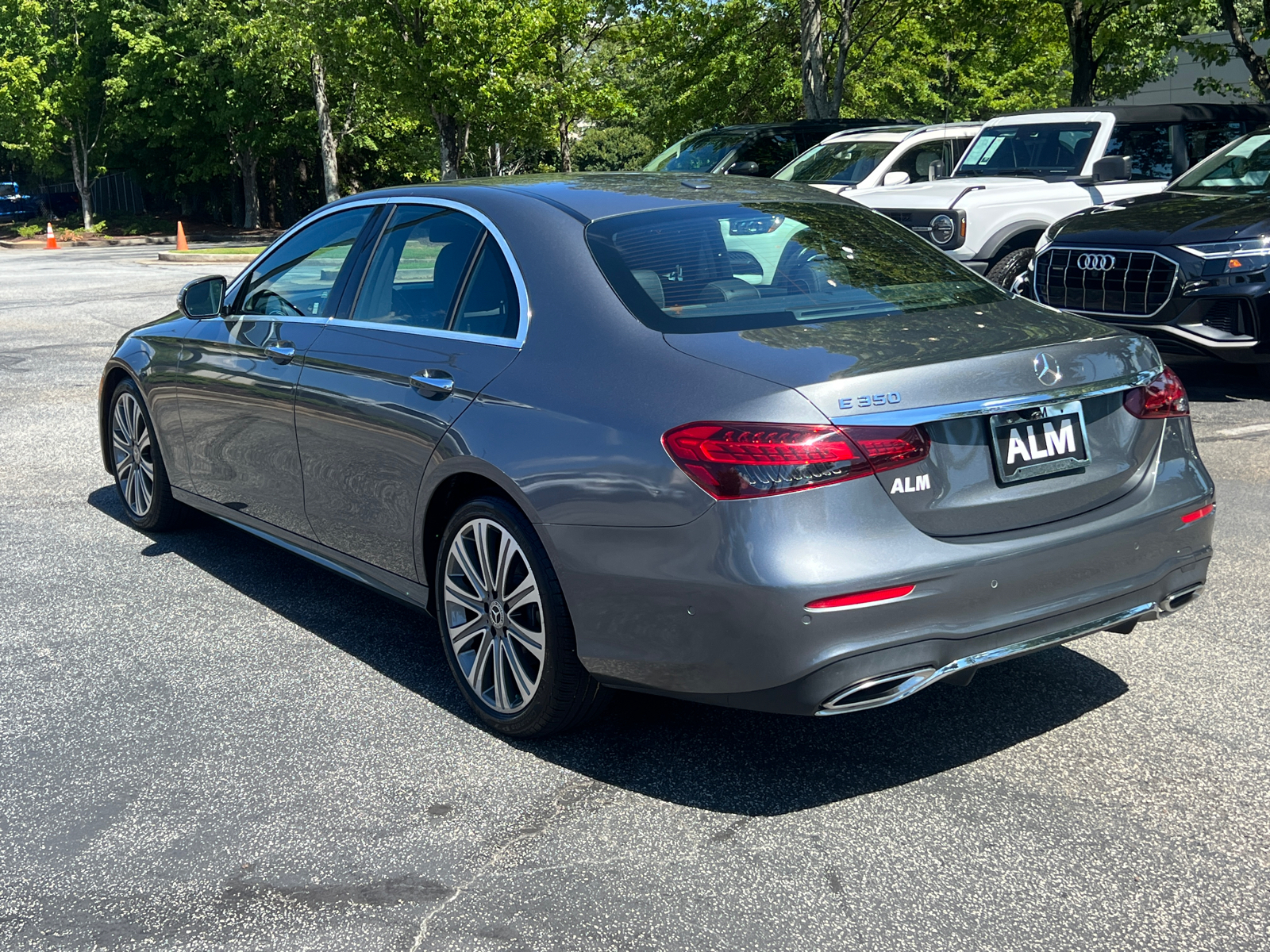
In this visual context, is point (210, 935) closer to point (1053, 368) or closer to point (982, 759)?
point (982, 759)

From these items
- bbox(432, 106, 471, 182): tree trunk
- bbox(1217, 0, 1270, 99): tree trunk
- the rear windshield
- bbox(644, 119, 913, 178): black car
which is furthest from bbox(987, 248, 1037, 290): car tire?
bbox(432, 106, 471, 182): tree trunk

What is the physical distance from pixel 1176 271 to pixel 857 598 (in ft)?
21.9

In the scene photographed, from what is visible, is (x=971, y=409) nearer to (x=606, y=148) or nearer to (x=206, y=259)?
(x=206, y=259)

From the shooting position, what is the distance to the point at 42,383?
37.3ft

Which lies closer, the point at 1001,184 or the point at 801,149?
the point at 1001,184

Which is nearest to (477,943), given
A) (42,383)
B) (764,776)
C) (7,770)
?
(764,776)

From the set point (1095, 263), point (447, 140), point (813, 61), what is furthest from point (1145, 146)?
point (447, 140)

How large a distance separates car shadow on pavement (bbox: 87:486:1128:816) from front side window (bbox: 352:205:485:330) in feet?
3.97

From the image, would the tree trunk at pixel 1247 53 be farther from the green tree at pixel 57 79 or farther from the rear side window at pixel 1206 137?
the green tree at pixel 57 79

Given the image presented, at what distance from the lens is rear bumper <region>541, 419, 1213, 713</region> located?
3236 millimetres

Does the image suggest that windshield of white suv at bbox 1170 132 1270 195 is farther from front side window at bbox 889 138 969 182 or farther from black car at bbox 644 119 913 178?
black car at bbox 644 119 913 178

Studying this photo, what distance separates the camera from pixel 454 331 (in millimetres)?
4250

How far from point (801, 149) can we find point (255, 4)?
29.3m

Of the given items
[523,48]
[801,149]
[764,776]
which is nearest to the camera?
[764,776]
